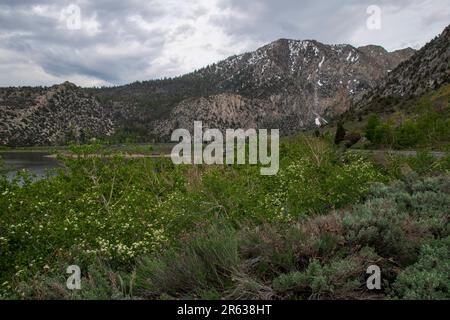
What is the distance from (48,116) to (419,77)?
146m

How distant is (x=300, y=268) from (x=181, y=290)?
5.10 feet

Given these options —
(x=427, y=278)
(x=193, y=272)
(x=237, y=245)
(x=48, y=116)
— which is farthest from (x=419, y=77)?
(x=48, y=116)

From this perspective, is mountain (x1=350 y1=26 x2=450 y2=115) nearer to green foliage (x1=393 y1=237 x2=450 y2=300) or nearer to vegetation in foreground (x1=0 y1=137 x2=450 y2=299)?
vegetation in foreground (x1=0 y1=137 x2=450 y2=299)

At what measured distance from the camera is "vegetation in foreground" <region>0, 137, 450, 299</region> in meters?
4.58

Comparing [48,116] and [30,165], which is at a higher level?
[48,116]

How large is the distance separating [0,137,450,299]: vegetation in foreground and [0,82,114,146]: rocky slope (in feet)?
465

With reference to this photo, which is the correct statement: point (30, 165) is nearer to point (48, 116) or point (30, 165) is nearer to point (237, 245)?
point (237, 245)

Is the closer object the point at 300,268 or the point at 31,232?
the point at 300,268

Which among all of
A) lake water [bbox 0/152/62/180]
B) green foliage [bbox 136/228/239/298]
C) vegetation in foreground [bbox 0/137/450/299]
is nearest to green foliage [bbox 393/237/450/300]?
vegetation in foreground [bbox 0/137/450/299]

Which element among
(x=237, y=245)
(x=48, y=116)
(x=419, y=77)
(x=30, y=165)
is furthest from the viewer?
(x=48, y=116)

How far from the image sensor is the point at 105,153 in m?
18.7

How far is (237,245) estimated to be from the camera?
5.73 metres
